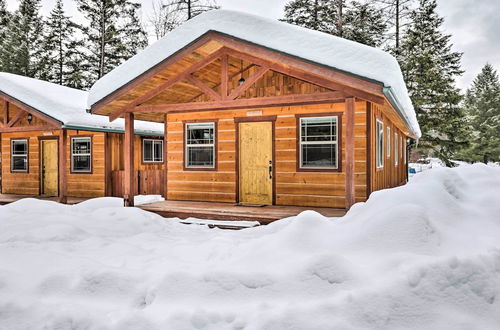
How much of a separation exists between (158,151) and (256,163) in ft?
25.2

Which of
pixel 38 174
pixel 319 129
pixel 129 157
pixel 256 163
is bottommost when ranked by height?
pixel 38 174

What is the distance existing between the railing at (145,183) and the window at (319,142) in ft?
20.7

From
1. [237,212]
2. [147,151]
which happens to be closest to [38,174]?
[147,151]

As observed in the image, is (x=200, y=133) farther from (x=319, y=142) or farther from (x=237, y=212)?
(x=319, y=142)

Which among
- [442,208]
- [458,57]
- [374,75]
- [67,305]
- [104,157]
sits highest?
[458,57]

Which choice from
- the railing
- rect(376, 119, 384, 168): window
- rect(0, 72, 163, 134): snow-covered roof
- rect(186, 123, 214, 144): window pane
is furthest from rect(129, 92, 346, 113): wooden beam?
the railing

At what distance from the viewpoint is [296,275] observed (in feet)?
11.7

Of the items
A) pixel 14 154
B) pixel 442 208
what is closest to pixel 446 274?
pixel 442 208

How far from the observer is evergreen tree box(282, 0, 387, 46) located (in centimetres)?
2158

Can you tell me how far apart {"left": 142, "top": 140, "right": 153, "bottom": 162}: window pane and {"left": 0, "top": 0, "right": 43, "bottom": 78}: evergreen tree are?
2037 centimetres

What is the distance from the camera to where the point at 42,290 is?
358cm

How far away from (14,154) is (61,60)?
1913 cm

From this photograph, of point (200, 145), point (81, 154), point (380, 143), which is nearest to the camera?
point (380, 143)

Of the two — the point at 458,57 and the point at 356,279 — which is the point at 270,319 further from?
the point at 458,57
